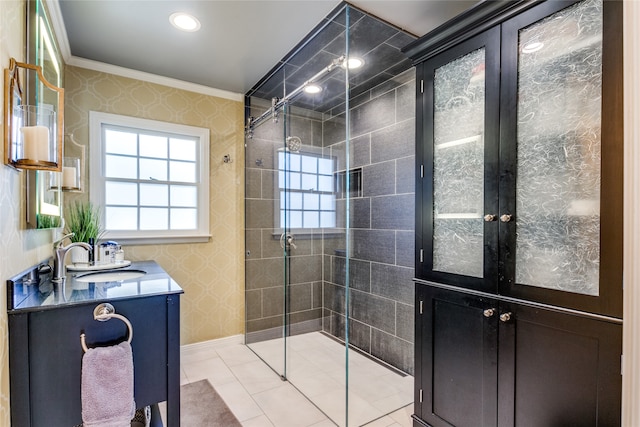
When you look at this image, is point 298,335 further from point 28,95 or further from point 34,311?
point 28,95

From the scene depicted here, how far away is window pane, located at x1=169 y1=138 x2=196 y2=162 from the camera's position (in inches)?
115

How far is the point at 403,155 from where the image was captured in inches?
102

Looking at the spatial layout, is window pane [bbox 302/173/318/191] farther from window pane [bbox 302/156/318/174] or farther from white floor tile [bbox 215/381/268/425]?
white floor tile [bbox 215/381/268/425]

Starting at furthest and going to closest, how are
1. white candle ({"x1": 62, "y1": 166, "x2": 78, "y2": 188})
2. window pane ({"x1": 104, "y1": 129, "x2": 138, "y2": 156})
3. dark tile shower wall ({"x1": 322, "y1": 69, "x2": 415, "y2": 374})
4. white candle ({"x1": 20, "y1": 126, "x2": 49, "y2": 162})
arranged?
1. window pane ({"x1": 104, "y1": 129, "x2": 138, "y2": 156})
2. dark tile shower wall ({"x1": 322, "y1": 69, "x2": 415, "y2": 374})
3. white candle ({"x1": 62, "y1": 166, "x2": 78, "y2": 188})
4. white candle ({"x1": 20, "y1": 126, "x2": 49, "y2": 162})

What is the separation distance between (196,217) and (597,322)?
286 cm

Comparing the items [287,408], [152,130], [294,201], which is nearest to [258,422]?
[287,408]

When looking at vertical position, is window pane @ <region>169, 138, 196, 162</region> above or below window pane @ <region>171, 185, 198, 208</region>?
above

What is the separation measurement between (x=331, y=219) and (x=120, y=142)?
74.8 inches

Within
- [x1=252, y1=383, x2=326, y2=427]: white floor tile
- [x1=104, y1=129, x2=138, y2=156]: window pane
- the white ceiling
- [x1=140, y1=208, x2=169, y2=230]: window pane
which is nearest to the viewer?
the white ceiling

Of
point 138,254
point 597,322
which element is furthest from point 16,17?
point 597,322

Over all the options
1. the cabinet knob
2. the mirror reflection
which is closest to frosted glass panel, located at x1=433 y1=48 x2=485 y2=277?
the cabinet knob

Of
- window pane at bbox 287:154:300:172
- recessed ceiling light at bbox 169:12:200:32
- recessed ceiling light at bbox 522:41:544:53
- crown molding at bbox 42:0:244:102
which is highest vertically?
recessed ceiling light at bbox 169:12:200:32

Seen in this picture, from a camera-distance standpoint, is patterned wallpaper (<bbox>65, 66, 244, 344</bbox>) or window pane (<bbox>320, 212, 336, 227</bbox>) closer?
patterned wallpaper (<bbox>65, 66, 244, 344</bbox>)

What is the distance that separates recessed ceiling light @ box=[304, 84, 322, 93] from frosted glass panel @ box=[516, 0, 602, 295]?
62.9 inches
